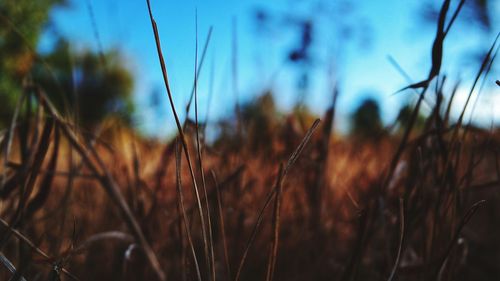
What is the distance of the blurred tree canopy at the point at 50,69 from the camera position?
494 millimetres

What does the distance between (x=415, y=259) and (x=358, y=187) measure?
310 mm

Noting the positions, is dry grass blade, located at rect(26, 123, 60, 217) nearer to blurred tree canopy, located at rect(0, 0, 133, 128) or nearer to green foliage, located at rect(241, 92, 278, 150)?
blurred tree canopy, located at rect(0, 0, 133, 128)

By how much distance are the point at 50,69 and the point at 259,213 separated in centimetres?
30

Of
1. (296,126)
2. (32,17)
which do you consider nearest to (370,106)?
(32,17)

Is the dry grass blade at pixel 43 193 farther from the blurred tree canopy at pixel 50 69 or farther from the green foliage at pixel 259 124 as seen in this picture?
the green foliage at pixel 259 124

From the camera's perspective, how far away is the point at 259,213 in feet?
1.39

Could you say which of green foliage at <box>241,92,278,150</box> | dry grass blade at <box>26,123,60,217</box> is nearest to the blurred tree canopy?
dry grass blade at <box>26,123,60,217</box>

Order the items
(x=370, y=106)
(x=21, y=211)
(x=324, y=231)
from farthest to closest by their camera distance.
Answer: (x=370, y=106), (x=324, y=231), (x=21, y=211)

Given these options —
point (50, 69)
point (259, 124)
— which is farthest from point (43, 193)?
point (259, 124)

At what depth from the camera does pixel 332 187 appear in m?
0.98

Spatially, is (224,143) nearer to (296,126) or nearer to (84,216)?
(296,126)

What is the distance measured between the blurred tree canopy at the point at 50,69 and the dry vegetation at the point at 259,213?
6 cm

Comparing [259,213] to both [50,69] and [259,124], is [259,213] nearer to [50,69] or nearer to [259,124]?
[50,69]

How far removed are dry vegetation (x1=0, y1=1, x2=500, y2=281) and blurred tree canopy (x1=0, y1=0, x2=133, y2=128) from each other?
6 cm
